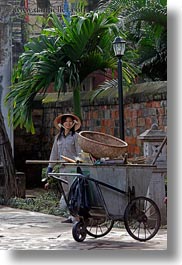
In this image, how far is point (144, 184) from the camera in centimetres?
604

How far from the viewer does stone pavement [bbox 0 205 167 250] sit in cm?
584

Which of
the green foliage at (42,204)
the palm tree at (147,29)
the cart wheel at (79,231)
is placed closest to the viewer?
the cart wheel at (79,231)

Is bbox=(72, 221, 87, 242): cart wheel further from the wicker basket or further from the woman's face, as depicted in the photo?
the woman's face

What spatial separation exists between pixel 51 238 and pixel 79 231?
436 mm

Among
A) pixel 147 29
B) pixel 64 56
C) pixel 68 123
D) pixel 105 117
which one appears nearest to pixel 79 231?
pixel 68 123

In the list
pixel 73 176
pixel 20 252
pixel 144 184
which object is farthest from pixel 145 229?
pixel 20 252

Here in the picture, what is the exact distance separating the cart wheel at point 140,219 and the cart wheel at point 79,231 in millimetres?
401

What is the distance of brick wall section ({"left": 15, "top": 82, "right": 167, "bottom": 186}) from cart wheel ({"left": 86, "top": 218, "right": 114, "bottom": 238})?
2.57 m

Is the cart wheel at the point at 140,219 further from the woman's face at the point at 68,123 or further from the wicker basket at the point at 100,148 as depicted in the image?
the woman's face at the point at 68,123

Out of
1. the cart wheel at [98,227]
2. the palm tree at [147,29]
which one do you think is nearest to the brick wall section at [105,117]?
the palm tree at [147,29]

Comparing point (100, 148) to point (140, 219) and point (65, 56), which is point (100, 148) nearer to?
point (140, 219)

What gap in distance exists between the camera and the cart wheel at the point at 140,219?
586cm

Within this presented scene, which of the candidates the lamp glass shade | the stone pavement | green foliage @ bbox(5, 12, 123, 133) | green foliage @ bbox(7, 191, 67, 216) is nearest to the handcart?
the stone pavement

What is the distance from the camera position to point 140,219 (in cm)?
597
